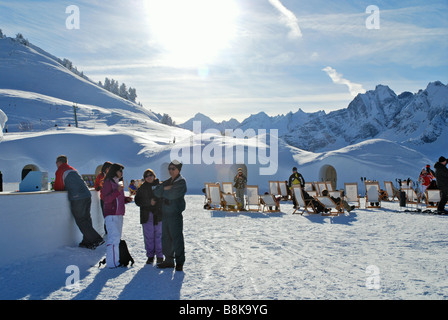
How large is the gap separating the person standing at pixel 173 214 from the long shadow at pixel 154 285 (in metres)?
0.19

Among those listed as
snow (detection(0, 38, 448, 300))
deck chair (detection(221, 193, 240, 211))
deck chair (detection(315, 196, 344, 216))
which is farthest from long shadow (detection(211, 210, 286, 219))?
deck chair (detection(315, 196, 344, 216))

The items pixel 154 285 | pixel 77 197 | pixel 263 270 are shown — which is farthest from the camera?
pixel 77 197

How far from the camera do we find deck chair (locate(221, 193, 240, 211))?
12.3 metres

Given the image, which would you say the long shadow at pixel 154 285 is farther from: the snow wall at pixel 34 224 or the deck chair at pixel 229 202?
the deck chair at pixel 229 202

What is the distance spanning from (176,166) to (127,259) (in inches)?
61.7

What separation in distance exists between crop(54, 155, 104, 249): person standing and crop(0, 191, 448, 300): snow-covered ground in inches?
11.3

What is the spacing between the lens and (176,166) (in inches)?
197

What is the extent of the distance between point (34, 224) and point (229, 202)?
759 centimetres

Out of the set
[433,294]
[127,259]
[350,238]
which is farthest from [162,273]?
[350,238]

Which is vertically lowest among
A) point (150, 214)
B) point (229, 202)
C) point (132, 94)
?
point (229, 202)

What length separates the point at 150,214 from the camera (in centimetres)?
539

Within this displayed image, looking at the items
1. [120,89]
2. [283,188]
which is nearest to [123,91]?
[120,89]

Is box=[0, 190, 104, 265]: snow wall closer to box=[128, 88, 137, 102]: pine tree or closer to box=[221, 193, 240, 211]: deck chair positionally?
box=[221, 193, 240, 211]: deck chair

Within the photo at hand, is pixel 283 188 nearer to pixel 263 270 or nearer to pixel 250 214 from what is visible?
pixel 250 214
